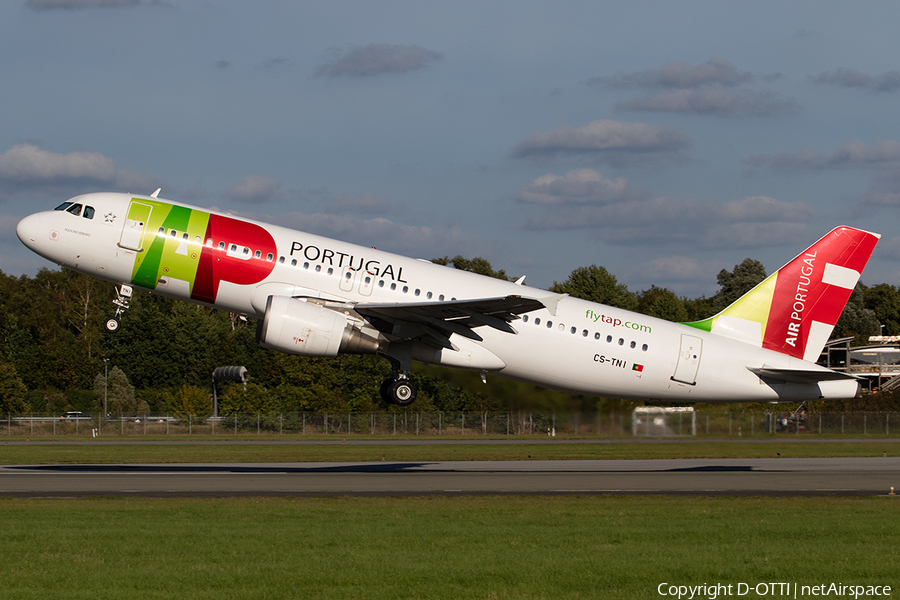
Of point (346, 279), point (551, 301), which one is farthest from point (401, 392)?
point (551, 301)

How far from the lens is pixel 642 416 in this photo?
32.8m

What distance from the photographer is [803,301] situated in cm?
3503

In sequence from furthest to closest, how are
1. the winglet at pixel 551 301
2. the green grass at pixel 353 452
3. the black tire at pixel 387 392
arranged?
1. the green grass at pixel 353 452
2. the black tire at pixel 387 392
3. the winglet at pixel 551 301

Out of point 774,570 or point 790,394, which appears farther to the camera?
point 790,394

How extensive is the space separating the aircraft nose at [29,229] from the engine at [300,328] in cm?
761

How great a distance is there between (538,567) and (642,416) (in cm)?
1679

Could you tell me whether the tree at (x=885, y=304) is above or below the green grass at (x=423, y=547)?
above

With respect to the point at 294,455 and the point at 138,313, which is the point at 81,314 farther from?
the point at 294,455

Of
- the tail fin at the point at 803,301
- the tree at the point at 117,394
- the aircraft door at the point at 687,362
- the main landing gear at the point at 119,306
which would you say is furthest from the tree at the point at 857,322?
the main landing gear at the point at 119,306

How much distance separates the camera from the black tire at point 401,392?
3117cm

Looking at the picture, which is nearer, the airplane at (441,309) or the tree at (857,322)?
the airplane at (441,309)

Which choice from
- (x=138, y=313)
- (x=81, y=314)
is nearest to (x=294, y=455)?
(x=138, y=313)

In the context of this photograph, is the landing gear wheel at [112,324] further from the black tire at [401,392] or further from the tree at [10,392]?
the tree at [10,392]

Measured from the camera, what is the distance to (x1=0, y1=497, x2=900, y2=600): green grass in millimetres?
15555
